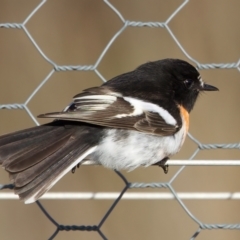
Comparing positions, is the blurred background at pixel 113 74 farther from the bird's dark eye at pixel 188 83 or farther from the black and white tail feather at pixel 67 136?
the black and white tail feather at pixel 67 136

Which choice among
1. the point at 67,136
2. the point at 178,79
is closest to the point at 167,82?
the point at 178,79

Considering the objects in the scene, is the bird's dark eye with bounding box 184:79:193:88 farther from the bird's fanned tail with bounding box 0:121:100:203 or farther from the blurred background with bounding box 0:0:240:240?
the blurred background with bounding box 0:0:240:240

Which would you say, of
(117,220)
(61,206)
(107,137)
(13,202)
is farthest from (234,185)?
(107,137)

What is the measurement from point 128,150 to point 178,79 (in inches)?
15.2

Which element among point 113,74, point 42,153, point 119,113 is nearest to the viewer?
point 42,153

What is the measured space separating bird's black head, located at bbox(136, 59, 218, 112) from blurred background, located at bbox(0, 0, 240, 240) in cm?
63

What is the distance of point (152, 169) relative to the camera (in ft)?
9.36

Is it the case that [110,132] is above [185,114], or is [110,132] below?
above

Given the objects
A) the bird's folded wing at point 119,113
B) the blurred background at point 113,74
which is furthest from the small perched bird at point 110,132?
the blurred background at point 113,74

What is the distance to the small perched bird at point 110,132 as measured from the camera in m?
1.71

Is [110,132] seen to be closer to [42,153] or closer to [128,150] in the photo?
[128,150]

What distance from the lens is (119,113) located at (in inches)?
72.9

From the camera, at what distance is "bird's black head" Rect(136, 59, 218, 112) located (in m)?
2.13

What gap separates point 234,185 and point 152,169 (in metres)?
0.34
